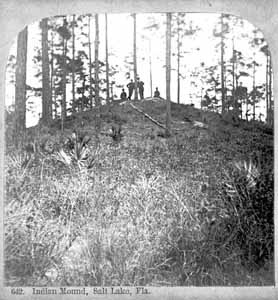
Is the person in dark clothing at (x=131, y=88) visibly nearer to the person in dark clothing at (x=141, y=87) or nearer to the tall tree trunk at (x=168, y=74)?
the person in dark clothing at (x=141, y=87)

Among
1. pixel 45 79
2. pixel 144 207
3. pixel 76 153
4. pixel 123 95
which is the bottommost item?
pixel 144 207

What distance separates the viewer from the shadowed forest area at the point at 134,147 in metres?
3.81

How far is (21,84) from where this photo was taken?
389 cm

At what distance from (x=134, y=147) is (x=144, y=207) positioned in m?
0.52

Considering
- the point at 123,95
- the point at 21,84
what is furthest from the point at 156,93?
the point at 21,84

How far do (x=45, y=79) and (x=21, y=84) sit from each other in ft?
0.67

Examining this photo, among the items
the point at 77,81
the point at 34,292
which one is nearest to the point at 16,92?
the point at 77,81

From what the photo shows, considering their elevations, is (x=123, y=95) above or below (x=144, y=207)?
above

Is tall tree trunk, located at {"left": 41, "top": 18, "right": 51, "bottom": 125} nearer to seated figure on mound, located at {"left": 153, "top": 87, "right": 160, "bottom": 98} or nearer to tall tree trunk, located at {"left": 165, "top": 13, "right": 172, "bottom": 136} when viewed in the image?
seated figure on mound, located at {"left": 153, "top": 87, "right": 160, "bottom": 98}

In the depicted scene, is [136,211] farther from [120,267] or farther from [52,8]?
[52,8]

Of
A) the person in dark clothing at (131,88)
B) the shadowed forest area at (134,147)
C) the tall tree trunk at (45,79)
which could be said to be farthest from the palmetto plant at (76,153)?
the person in dark clothing at (131,88)

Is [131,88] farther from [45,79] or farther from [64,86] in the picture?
[45,79]

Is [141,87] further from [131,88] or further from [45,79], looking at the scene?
[45,79]

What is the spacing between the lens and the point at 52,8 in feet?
12.8
